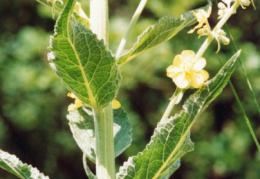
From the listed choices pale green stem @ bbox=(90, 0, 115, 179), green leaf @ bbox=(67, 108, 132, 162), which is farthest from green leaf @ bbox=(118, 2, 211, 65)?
green leaf @ bbox=(67, 108, 132, 162)

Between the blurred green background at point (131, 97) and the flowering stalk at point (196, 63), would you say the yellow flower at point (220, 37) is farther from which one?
the blurred green background at point (131, 97)

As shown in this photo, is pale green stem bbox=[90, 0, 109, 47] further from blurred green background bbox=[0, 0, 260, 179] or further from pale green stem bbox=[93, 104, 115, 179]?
blurred green background bbox=[0, 0, 260, 179]

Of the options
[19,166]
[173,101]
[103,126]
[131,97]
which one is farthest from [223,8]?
[131,97]

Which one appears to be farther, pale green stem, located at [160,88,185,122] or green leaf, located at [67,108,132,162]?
green leaf, located at [67,108,132,162]

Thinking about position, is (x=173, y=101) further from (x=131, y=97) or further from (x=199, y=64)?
(x=131, y=97)

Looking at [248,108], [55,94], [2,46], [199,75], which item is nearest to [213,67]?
[248,108]
